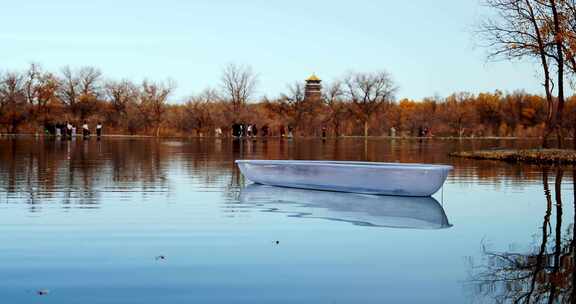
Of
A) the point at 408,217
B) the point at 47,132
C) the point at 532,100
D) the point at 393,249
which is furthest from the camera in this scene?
the point at 532,100

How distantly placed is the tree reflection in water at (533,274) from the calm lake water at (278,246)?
0.02m

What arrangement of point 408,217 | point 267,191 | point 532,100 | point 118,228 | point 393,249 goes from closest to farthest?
1. point 393,249
2. point 118,228
3. point 408,217
4. point 267,191
5. point 532,100

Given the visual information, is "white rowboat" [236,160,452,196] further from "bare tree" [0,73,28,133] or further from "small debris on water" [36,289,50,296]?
"bare tree" [0,73,28,133]

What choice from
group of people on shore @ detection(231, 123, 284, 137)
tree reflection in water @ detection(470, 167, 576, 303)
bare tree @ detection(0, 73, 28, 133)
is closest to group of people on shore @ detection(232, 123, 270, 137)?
group of people on shore @ detection(231, 123, 284, 137)

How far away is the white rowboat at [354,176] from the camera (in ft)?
47.4

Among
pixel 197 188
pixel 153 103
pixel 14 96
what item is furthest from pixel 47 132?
pixel 197 188

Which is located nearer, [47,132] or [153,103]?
[47,132]

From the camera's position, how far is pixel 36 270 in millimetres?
7105

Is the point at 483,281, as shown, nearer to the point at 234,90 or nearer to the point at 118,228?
the point at 118,228

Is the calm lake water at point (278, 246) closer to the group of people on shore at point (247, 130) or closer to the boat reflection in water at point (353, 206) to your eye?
the boat reflection in water at point (353, 206)

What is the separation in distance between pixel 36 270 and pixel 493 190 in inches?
466

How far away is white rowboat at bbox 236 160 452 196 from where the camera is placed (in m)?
14.5

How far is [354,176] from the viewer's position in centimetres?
1521

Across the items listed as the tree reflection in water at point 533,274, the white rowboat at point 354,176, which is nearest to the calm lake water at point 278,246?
the tree reflection in water at point 533,274
